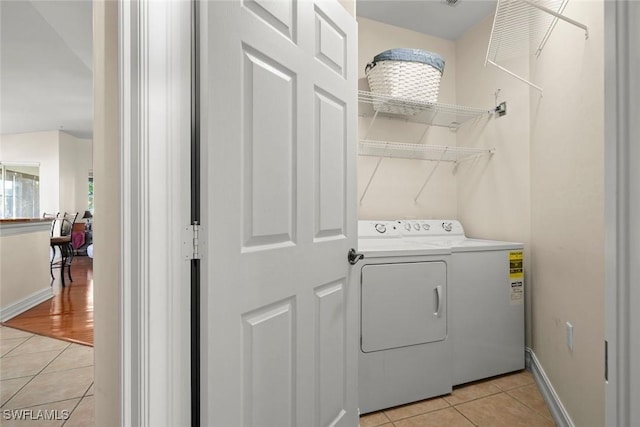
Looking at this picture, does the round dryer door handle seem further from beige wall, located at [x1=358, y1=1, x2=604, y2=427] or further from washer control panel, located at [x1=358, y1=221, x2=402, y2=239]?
beige wall, located at [x1=358, y1=1, x2=604, y2=427]

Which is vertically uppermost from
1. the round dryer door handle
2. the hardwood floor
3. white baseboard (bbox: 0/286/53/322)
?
the round dryer door handle

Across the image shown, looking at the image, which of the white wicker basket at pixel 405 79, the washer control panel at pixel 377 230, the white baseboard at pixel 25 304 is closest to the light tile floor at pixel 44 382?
the white baseboard at pixel 25 304

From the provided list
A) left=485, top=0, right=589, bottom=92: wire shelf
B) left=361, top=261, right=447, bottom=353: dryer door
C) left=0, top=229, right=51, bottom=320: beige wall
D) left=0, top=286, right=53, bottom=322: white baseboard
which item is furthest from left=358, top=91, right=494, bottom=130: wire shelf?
left=0, top=286, right=53, bottom=322: white baseboard

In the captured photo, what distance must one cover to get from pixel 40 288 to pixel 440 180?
176 inches

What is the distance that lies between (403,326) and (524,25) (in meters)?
1.75

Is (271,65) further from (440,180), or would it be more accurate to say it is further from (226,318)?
(440,180)

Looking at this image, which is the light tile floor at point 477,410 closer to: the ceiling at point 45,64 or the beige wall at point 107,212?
Result: the beige wall at point 107,212

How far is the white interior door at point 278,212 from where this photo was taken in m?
0.89

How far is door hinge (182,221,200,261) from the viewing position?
0.89 m

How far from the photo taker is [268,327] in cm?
106

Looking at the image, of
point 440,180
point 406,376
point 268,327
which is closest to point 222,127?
point 268,327

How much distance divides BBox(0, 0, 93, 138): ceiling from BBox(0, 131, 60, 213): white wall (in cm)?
29

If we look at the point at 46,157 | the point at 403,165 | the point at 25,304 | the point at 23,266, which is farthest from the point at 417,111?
the point at 46,157

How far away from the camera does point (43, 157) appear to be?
7188 millimetres
